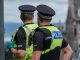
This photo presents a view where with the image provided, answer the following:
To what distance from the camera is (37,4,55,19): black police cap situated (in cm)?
632

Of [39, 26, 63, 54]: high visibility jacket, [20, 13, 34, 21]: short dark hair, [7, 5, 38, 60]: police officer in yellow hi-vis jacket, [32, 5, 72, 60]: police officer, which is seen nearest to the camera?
[32, 5, 72, 60]: police officer

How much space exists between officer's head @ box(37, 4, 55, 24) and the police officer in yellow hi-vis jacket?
1.36ft

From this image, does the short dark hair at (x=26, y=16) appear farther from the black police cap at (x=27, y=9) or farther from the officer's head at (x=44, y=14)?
the officer's head at (x=44, y=14)

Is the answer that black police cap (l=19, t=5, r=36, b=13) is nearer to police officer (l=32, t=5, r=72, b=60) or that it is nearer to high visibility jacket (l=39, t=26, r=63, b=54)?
police officer (l=32, t=5, r=72, b=60)

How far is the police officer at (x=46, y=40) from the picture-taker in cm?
611

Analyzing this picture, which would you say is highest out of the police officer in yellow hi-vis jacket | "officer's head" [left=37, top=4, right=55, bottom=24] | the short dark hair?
"officer's head" [left=37, top=4, right=55, bottom=24]

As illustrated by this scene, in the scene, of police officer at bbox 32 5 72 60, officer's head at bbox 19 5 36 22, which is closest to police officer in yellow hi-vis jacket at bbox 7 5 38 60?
officer's head at bbox 19 5 36 22

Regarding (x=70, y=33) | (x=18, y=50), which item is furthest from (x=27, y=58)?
(x=70, y=33)

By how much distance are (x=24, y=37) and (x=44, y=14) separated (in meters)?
0.58

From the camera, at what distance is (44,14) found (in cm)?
632

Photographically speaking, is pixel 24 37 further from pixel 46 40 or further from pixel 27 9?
Answer: pixel 46 40

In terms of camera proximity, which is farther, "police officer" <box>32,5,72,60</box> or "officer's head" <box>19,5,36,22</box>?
"officer's head" <box>19,5,36,22</box>

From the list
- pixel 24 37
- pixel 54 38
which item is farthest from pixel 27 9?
pixel 54 38

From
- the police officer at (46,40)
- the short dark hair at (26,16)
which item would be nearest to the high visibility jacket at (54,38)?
the police officer at (46,40)
